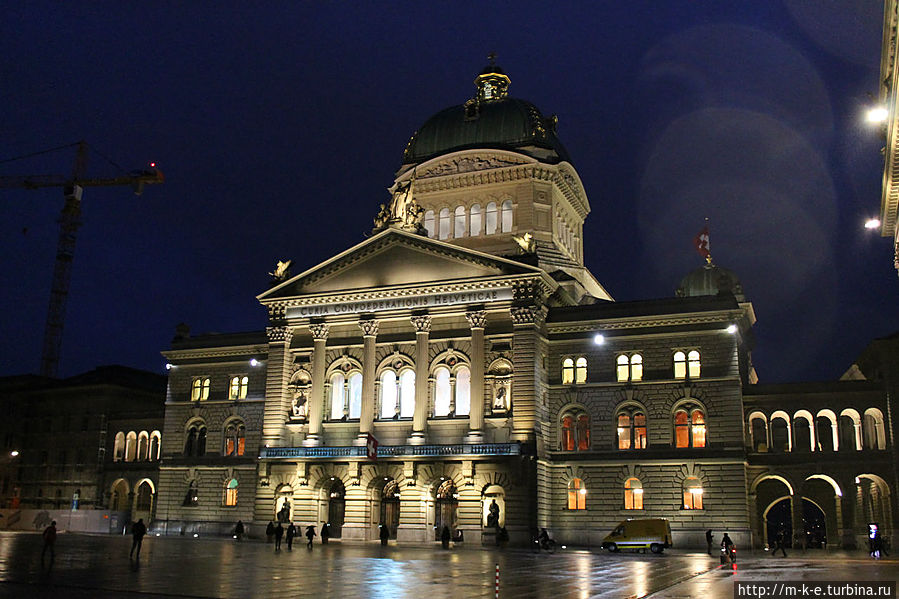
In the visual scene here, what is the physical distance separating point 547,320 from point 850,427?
20.3m

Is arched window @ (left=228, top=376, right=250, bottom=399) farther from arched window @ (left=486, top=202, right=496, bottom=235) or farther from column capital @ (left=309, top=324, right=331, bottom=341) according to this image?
arched window @ (left=486, top=202, right=496, bottom=235)

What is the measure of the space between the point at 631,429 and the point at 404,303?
17.2 meters

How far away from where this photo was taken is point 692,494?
184ft

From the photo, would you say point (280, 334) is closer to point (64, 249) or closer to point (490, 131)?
point (490, 131)

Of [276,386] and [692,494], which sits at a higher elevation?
[276,386]

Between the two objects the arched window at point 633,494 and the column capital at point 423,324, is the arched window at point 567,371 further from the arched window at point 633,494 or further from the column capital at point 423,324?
the column capital at point 423,324

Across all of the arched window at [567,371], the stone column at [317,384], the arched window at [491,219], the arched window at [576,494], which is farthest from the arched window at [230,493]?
the arched window at [491,219]

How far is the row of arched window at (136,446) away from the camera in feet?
253

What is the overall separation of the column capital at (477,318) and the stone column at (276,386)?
14.1 m

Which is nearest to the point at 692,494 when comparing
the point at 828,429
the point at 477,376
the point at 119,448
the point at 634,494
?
the point at 634,494

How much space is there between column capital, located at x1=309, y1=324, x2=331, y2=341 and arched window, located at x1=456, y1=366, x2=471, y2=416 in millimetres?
10266

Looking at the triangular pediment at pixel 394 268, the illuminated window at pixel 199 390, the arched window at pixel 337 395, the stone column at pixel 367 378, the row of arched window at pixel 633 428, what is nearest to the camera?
the row of arched window at pixel 633 428

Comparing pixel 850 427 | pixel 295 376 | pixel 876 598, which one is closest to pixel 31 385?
pixel 295 376

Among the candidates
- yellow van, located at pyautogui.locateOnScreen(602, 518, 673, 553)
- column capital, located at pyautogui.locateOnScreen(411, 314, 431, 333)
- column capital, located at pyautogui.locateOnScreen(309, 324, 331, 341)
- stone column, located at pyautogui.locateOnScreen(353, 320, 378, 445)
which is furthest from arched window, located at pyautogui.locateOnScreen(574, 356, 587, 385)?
column capital, located at pyautogui.locateOnScreen(309, 324, 331, 341)
